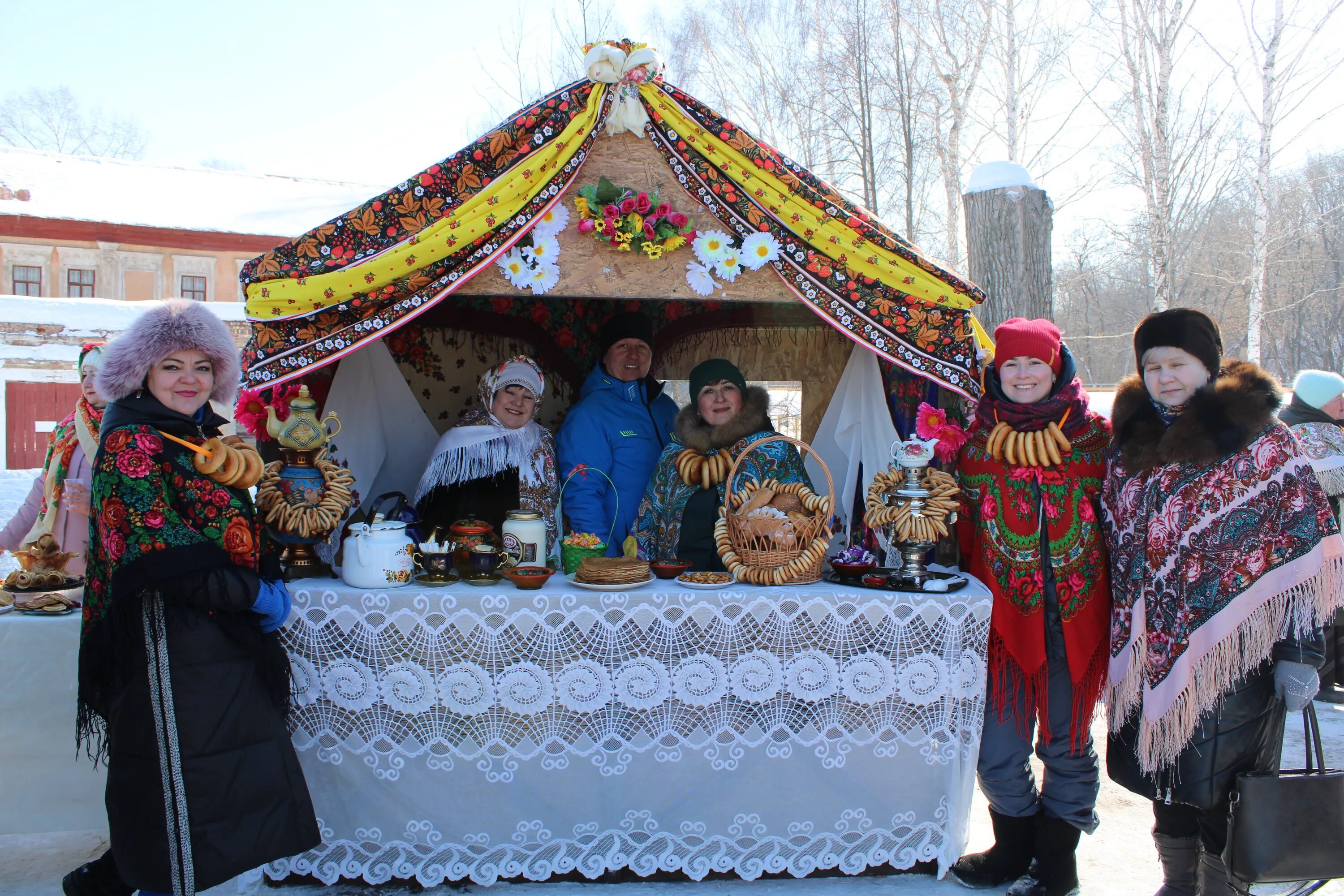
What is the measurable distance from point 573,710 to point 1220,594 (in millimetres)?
1954

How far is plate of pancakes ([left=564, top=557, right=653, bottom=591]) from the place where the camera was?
8.95 feet

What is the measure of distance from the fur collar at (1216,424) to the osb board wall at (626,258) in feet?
4.24

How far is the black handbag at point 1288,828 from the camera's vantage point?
2.27 meters

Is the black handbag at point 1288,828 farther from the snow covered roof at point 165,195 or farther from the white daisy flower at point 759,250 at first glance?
the snow covered roof at point 165,195

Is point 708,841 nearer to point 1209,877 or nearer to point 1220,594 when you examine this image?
point 1209,877

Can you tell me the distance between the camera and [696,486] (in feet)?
11.2

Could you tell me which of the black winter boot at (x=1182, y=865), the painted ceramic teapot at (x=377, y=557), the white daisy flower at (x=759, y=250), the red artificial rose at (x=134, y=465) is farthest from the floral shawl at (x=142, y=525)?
the black winter boot at (x=1182, y=865)

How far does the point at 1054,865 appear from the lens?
9.04 ft

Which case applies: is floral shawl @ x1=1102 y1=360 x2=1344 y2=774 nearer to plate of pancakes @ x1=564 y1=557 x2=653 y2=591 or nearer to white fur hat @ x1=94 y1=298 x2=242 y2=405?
plate of pancakes @ x1=564 y1=557 x2=653 y2=591

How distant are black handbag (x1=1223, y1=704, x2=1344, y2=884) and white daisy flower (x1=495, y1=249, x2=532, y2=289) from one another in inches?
104

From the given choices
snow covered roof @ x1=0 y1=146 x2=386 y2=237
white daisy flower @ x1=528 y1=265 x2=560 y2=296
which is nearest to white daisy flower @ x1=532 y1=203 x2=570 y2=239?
white daisy flower @ x1=528 y1=265 x2=560 y2=296

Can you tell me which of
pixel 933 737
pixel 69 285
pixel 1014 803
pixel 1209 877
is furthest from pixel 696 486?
pixel 69 285

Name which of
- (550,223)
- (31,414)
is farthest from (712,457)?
(31,414)

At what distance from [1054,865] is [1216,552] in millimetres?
1170
